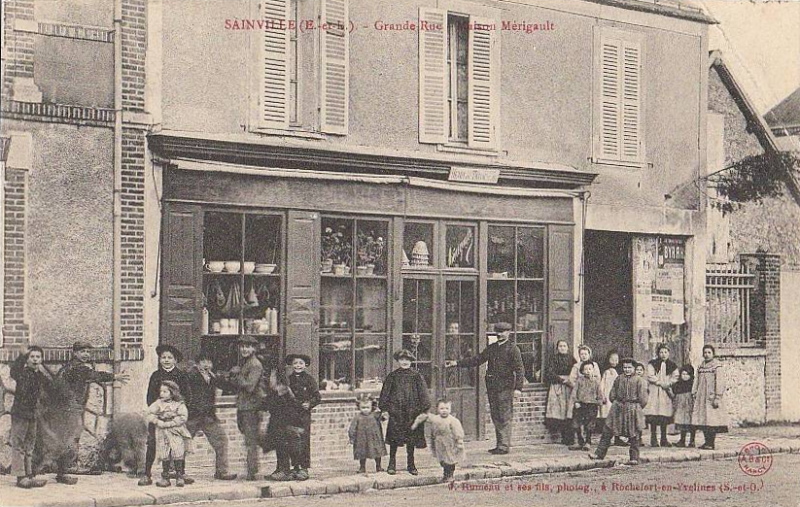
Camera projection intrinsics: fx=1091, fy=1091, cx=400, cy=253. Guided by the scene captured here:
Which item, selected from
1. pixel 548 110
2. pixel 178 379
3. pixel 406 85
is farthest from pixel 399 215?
pixel 178 379

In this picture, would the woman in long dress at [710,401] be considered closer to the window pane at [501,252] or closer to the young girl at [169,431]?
the window pane at [501,252]

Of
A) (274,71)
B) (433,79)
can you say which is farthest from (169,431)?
(433,79)

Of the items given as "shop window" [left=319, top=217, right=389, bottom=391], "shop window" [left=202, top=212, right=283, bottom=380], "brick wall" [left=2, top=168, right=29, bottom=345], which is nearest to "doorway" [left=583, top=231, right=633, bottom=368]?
"shop window" [left=319, top=217, right=389, bottom=391]

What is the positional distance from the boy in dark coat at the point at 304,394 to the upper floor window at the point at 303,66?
295 cm

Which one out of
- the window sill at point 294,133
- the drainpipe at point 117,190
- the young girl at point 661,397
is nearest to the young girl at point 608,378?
the young girl at point 661,397

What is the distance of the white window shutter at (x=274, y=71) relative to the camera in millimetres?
12586

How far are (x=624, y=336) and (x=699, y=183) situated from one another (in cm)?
269

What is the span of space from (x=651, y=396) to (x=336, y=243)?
16.2ft

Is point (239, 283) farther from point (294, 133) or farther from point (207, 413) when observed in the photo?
point (294, 133)

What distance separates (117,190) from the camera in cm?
1136

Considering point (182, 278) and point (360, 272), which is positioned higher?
point (360, 272)

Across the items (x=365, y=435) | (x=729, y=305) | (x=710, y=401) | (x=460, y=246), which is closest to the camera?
(x=365, y=435)

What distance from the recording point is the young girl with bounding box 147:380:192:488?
10.5 m

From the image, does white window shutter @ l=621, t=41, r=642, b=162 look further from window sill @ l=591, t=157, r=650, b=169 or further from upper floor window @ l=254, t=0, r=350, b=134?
upper floor window @ l=254, t=0, r=350, b=134
